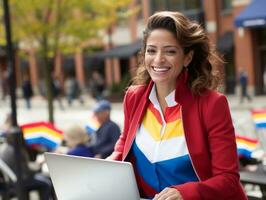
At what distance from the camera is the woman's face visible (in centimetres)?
218

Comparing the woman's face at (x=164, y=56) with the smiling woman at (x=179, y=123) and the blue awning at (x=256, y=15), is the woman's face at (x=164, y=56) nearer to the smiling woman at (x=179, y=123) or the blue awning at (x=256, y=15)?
the smiling woman at (x=179, y=123)

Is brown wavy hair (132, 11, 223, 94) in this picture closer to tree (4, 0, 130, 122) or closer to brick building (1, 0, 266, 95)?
tree (4, 0, 130, 122)

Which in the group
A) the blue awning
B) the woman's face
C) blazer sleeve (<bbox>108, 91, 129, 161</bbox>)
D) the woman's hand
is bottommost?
the blue awning

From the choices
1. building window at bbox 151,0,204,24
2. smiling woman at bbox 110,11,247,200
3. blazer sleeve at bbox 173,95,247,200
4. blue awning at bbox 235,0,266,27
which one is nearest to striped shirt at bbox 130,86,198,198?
smiling woman at bbox 110,11,247,200

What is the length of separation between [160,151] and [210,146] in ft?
0.72

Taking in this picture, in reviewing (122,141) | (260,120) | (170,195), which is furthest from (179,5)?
(170,195)

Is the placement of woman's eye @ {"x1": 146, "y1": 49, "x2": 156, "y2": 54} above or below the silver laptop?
above

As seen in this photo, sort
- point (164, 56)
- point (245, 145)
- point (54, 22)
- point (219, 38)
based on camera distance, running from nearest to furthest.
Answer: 1. point (164, 56)
2. point (245, 145)
3. point (54, 22)
4. point (219, 38)

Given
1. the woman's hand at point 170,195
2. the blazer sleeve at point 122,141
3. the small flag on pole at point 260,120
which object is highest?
the blazer sleeve at point 122,141

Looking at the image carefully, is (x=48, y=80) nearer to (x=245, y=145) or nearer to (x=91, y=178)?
(x=245, y=145)

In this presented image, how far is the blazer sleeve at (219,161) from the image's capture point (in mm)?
2021

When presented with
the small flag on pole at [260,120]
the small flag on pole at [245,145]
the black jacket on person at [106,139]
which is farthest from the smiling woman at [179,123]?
the black jacket on person at [106,139]

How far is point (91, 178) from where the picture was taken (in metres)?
2.08

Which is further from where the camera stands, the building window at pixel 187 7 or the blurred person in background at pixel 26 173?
the building window at pixel 187 7
